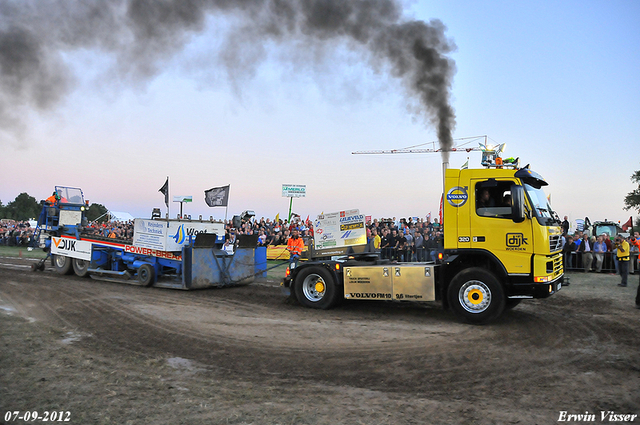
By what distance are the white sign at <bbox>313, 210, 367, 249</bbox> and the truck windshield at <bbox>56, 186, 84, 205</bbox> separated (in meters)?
10.5

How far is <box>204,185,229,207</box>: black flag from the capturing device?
17612 millimetres

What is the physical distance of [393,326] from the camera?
8.52 m

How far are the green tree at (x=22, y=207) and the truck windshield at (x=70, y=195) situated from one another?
92.1 metres

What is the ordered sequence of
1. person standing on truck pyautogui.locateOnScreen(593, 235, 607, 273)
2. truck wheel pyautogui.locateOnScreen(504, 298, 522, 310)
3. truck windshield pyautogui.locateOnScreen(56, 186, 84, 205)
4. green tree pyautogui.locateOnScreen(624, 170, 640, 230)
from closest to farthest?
truck wheel pyautogui.locateOnScreen(504, 298, 522, 310) < truck windshield pyautogui.locateOnScreen(56, 186, 84, 205) < person standing on truck pyautogui.locateOnScreen(593, 235, 607, 273) < green tree pyautogui.locateOnScreen(624, 170, 640, 230)

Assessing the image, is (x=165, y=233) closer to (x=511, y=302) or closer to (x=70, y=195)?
(x=70, y=195)

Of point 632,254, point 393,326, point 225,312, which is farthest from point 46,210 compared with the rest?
point 632,254

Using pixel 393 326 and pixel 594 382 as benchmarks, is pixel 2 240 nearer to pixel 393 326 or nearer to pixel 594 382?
pixel 393 326

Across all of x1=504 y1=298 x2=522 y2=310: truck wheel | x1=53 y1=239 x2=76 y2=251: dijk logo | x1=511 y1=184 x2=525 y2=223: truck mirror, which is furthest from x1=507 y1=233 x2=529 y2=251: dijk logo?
x1=53 y1=239 x2=76 y2=251: dijk logo

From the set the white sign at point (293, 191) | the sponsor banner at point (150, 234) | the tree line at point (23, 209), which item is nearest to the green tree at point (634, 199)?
the white sign at point (293, 191)

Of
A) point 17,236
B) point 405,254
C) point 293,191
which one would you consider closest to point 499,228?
point 405,254

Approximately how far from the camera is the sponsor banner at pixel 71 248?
1495cm

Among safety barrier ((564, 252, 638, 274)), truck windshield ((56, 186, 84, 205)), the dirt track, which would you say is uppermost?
truck windshield ((56, 186, 84, 205))

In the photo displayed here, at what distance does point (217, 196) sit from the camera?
18.0 meters

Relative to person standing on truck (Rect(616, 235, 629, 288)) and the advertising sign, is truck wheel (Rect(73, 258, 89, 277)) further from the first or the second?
person standing on truck (Rect(616, 235, 629, 288))
